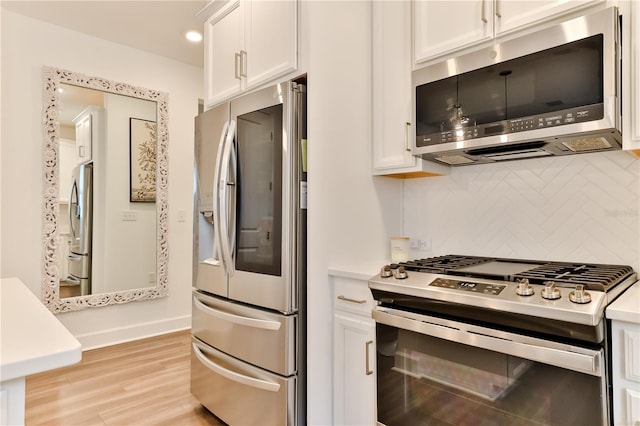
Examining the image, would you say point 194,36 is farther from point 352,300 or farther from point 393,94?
point 352,300

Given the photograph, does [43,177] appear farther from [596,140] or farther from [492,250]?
[596,140]

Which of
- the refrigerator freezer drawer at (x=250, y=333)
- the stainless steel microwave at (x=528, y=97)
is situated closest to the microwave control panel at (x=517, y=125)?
the stainless steel microwave at (x=528, y=97)

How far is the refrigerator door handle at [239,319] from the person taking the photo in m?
1.77

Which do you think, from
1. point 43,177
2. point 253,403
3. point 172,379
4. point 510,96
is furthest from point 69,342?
point 43,177

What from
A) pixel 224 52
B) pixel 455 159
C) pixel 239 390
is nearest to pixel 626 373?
pixel 455 159

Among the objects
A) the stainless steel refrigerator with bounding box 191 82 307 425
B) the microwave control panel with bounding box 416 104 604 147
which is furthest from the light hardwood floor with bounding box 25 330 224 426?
the microwave control panel with bounding box 416 104 604 147

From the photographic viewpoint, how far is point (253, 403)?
1.86 meters

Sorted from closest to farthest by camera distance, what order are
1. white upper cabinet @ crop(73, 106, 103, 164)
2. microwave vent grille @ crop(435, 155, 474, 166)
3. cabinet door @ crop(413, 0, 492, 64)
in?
cabinet door @ crop(413, 0, 492, 64), microwave vent grille @ crop(435, 155, 474, 166), white upper cabinet @ crop(73, 106, 103, 164)

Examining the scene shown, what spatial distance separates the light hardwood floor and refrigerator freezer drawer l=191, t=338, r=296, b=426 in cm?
17

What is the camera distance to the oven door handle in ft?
3.49

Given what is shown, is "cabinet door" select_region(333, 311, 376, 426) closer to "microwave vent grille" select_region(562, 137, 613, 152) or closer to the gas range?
the gas range

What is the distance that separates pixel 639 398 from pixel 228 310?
1.66m

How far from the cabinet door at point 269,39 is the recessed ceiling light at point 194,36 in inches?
54.1

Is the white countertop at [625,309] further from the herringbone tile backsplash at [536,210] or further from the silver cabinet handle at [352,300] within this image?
the silver cabinet handle at [352,300]
